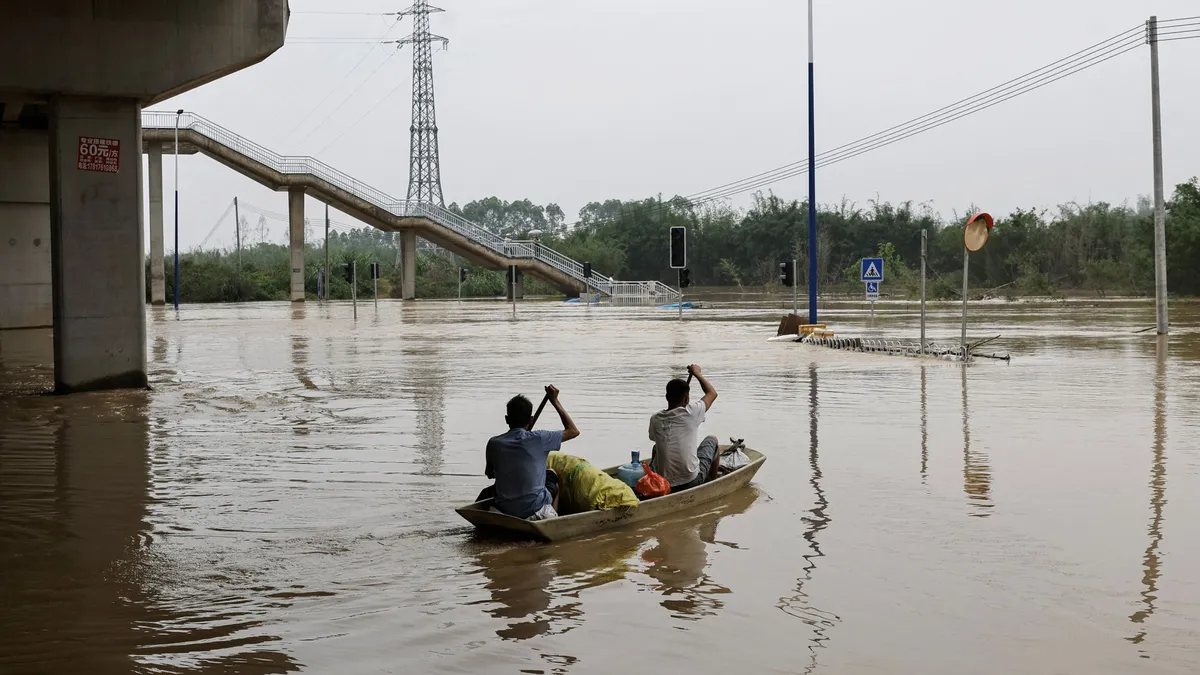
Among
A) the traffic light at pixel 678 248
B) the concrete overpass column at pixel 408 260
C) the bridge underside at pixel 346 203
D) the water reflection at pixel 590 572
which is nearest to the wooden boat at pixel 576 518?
the water reflection at pixel 590 572

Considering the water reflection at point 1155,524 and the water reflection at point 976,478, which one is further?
the water reflection at point 976,478

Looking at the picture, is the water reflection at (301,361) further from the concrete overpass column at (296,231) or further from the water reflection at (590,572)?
the concrete overpass column at (296,231)

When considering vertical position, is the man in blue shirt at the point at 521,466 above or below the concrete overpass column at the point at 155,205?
below

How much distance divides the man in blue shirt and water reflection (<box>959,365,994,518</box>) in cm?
348

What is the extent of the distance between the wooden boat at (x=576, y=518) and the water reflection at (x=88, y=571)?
2214mm

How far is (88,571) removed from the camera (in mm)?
7953

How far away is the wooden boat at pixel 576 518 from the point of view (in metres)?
8.54

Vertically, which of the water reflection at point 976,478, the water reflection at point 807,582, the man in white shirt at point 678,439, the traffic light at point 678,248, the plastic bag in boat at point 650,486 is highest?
the traffic light at point 678,248

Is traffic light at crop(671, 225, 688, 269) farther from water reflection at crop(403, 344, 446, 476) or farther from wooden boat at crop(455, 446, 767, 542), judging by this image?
wooden boat at crop(455, 446, 767, 542)

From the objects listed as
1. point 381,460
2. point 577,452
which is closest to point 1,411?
point 381,460

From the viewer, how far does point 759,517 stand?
9562mm

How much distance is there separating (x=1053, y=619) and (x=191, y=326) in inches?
1597

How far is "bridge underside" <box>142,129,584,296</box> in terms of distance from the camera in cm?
6406

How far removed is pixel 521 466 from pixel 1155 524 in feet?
15.8
